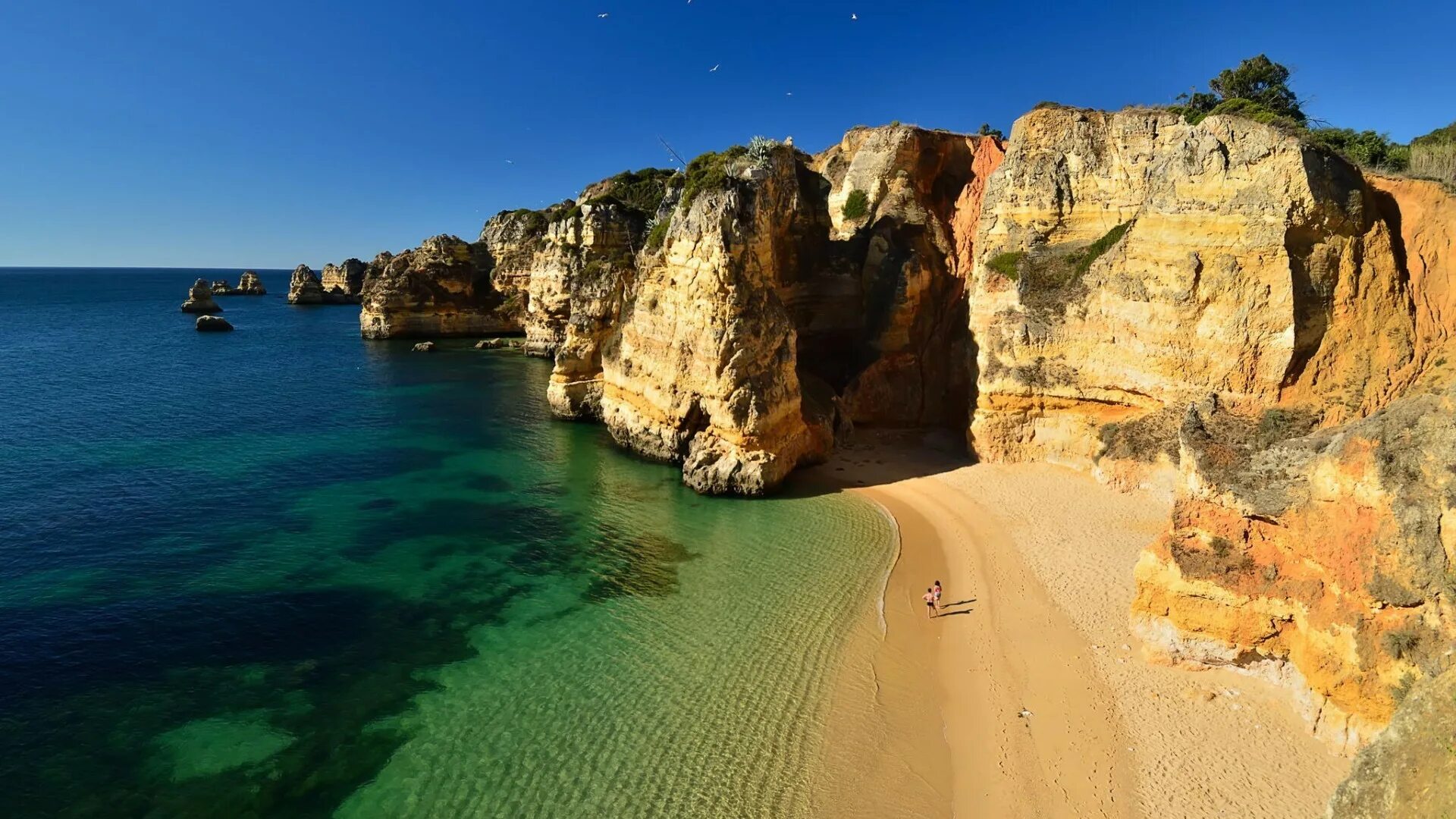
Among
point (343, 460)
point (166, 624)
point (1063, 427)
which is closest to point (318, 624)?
point (166, 624)

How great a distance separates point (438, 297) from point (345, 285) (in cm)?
6063

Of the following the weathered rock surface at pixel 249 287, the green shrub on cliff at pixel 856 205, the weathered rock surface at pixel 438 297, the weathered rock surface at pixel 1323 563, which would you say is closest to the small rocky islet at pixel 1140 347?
the weathered rock surface at pixel 1323 563

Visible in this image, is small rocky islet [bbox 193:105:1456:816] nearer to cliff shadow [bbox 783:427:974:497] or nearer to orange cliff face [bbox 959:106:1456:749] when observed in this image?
orange cliff face [bbox 959:106:1456:749]

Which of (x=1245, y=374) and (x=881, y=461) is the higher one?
(x=1245, y=374)

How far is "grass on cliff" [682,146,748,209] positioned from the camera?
25656mm

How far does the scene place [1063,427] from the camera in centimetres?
2333

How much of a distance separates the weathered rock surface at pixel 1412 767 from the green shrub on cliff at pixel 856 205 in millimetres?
30989

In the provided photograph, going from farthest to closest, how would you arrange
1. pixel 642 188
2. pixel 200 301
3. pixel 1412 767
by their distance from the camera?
1. pixel 200 301
2. pixel 642 188
3. pixel 1412 767

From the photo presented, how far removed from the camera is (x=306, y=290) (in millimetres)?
109188

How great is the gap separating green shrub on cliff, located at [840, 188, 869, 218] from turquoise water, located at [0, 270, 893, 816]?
17905 mm

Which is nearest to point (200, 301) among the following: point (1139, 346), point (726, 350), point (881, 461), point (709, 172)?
point (709, 172)

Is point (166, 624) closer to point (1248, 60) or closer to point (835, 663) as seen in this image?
point (835, 663)

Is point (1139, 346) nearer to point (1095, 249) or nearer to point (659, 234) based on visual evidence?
point (1095, 249)

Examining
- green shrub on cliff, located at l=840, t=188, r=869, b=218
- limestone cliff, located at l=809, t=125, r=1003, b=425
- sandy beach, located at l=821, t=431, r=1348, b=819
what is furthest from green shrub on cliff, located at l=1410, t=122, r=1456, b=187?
green shrub on cliff, located at l=840, t=188, r=869, b=218
